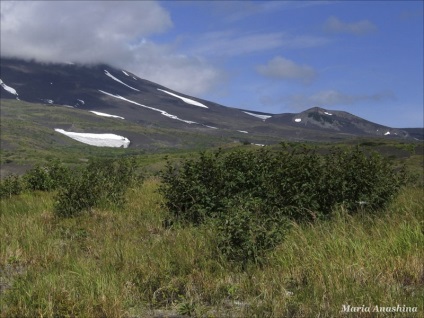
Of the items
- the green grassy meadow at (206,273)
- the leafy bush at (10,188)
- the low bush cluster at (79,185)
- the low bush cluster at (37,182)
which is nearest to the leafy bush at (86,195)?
the low bush cluster at (79,185)

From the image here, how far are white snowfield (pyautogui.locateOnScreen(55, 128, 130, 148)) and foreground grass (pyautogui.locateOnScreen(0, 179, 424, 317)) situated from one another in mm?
173606

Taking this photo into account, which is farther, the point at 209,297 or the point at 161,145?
the point at 161,145

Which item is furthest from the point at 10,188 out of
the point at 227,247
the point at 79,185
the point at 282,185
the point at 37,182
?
the point at 227,247

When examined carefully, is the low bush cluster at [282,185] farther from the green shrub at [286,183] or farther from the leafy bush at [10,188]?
the leafy bush at [10,188]

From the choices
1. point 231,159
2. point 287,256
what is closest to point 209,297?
point 287,256

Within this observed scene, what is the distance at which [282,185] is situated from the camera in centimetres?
961

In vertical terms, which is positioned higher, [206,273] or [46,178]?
[206,273]

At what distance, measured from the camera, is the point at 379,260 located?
591cm

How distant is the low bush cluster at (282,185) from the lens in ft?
30.6

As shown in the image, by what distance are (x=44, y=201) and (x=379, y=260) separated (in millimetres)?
9457

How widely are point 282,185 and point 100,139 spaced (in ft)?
607

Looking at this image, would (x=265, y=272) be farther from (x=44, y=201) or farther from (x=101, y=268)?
(x=44, y=201)

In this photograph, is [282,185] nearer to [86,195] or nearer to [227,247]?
[227,247]

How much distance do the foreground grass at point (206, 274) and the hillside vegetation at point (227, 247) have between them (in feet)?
0.06
